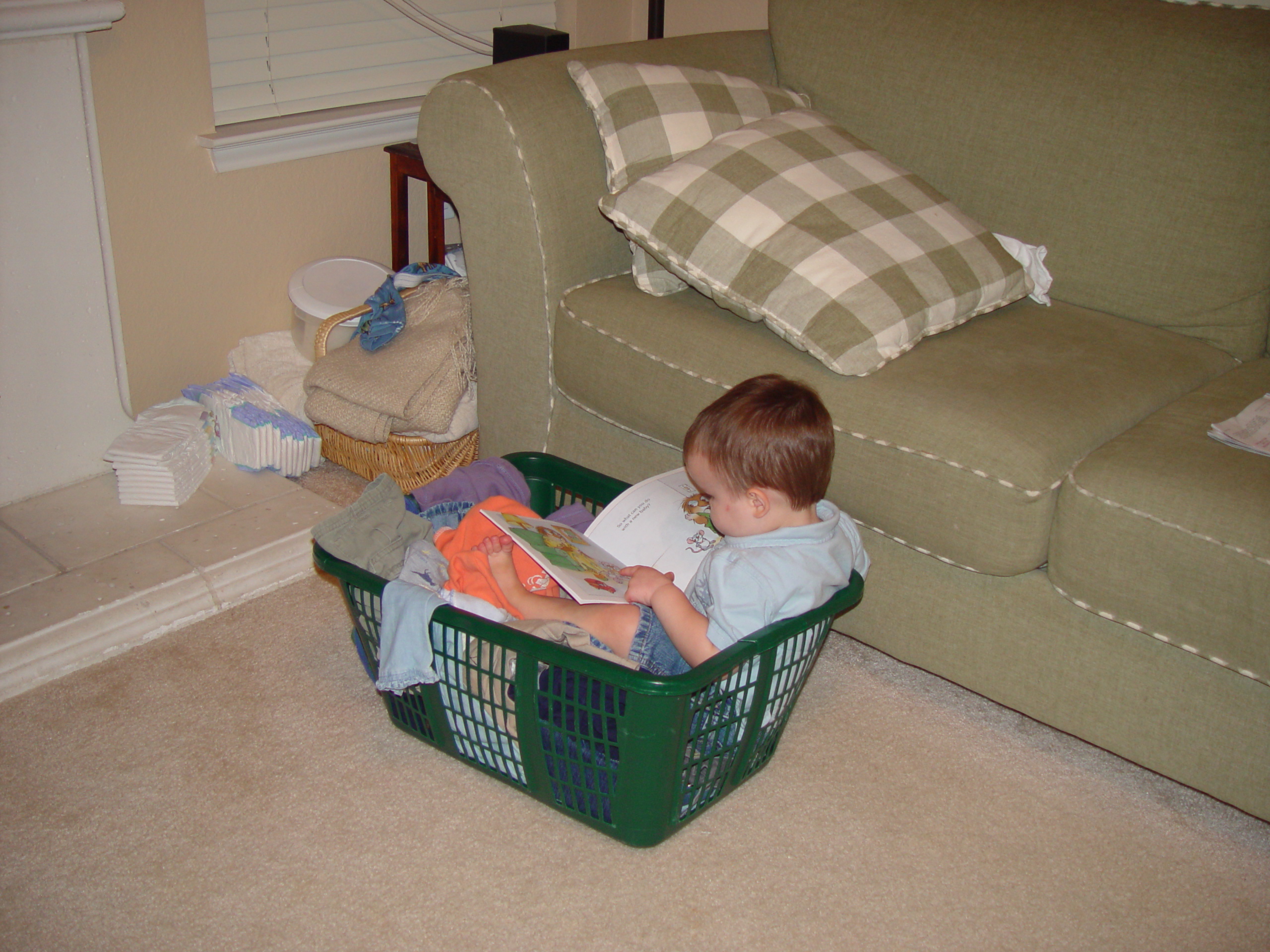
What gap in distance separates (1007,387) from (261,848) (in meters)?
1.11

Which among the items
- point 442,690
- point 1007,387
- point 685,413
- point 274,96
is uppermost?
point 274,96

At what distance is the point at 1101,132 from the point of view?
172 cm

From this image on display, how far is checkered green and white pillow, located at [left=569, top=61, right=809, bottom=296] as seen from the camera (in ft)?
5.54

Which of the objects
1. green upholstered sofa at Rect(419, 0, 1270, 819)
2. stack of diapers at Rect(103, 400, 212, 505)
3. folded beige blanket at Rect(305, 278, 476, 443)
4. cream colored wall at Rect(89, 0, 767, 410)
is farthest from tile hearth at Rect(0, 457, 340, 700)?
green upholstered sofa at Rect(419, 0, 1270, 819)

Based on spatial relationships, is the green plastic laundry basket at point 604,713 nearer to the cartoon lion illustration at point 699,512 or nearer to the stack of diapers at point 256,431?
the cartoon lion illustration at point 699,512

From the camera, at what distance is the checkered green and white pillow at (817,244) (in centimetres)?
152

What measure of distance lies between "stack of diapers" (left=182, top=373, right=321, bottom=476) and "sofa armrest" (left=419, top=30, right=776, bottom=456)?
0.43 metres

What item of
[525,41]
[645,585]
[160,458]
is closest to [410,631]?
[645,585]

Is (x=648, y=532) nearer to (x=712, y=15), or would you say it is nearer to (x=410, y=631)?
(x=410, y=631)

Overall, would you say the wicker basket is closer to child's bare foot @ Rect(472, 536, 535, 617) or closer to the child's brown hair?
child's bare foot @ Rect(472, 536, 535, 617)

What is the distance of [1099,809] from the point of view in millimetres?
1405

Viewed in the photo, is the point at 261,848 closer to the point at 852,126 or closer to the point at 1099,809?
the point at 1099,809

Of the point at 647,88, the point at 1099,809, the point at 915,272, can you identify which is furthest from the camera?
the point at 647,88

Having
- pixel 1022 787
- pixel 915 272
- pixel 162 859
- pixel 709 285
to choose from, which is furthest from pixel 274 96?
pixel 1022 787
